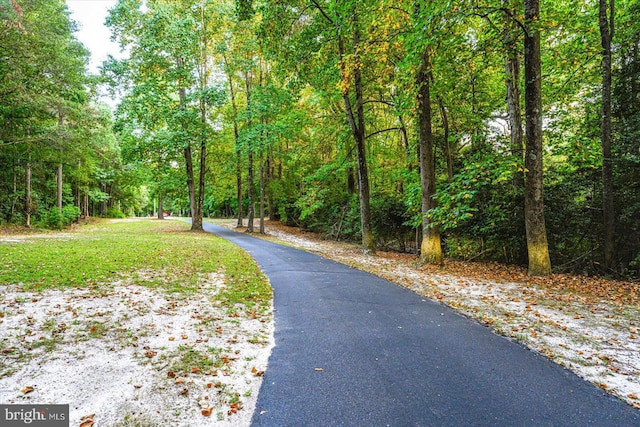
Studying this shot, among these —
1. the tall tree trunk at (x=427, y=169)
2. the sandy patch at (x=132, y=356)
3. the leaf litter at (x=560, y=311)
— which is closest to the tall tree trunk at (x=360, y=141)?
the tall tree trunk at (x=427, y=169)

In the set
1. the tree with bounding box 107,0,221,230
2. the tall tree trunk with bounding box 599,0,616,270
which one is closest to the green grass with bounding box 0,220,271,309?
the tall tree trunk with bounding box 599,0,616,270

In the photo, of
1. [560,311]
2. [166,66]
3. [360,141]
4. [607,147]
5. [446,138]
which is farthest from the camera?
[166,66]

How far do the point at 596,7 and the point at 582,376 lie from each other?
1159 centimetres

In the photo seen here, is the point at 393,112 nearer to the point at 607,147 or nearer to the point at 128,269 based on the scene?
the point at 607,147

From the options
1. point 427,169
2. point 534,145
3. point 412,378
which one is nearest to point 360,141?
point 427,169

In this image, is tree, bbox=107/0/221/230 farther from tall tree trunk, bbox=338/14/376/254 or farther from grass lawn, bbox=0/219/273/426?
grass lawn, bbox=0/219/273/426

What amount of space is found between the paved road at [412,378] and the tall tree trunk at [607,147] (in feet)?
20.5

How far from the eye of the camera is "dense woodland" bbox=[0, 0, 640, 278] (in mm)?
7957

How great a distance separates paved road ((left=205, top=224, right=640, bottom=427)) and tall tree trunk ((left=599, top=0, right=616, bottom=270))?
246 inches

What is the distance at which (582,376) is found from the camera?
314 centimetres

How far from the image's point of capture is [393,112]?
47.6ft

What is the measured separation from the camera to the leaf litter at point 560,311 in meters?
3.38

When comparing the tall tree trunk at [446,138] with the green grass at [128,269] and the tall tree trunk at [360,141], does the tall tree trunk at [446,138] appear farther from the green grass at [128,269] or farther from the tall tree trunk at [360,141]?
the green grass at [128,269]

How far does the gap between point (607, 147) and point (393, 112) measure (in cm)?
846
